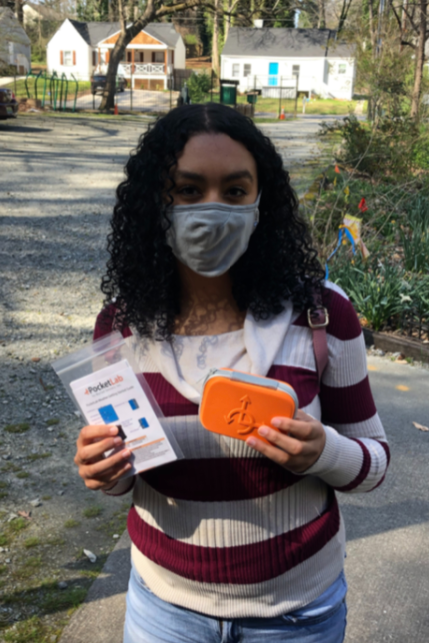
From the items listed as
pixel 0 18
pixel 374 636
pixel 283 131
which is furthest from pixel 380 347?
pixel 0 18

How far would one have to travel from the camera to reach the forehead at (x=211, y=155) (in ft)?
5.18

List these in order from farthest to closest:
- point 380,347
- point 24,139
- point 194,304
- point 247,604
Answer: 1. point 24,139
2. point 380,347
3. point 194,304
4. point 247,604

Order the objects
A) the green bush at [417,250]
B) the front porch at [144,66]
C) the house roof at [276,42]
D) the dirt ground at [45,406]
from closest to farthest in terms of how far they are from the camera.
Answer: the dirt ground at [45,406], the green bush at [417,250], the house roof at [276,42], the front porch at [144,66]

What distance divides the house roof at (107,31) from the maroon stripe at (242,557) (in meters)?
72.3

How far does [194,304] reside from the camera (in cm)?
172

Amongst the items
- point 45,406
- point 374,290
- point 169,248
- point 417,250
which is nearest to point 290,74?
point 417,250

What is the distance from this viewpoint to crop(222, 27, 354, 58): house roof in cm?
6181

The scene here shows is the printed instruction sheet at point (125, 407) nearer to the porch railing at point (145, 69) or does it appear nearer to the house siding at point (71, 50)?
the porch railing at point (145, 69)

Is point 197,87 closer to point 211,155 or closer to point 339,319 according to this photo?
point 211,155

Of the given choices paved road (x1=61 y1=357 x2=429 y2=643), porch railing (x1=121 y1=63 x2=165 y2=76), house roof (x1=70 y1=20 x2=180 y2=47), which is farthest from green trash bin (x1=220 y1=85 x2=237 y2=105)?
house roof (x1=70 y1=20 x2=180 y2=47)

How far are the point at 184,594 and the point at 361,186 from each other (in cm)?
861

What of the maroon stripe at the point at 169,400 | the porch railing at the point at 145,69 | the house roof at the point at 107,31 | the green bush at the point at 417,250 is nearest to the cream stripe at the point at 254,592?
the maroon stripe at the point at 169,400

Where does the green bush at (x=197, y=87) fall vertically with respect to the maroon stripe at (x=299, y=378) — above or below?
above

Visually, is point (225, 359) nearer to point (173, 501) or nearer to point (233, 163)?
point (173, 501)
